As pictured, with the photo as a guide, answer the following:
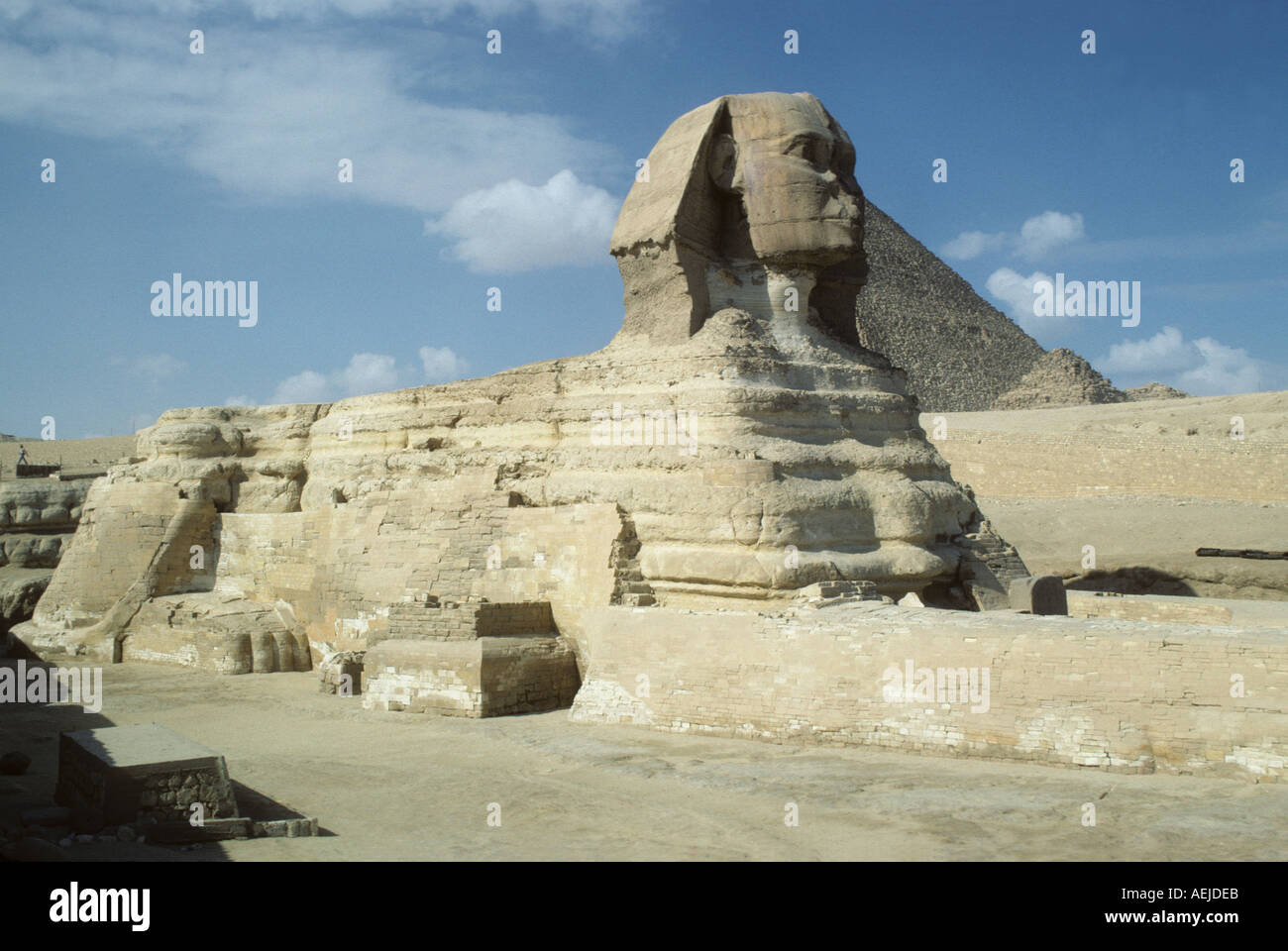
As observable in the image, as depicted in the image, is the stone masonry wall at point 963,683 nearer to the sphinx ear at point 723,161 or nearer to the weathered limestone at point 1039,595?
the weathered limestone at point 1039,595

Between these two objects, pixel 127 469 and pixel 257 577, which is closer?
pixel 257 577

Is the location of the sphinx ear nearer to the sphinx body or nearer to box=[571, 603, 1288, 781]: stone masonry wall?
the sphinx body

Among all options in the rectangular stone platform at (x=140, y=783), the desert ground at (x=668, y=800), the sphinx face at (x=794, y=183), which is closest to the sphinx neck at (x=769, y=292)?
the sphinx face at (x=794, y=183)

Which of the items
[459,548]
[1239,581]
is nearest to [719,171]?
[459,548]

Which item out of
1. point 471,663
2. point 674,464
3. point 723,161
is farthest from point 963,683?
point 723,161

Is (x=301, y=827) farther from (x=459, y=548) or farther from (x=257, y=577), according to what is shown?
(x=257, y=577)

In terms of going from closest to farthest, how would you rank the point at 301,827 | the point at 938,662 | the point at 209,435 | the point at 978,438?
1. the point at 301,827
2. the point at 938,662
3. the point at 209,435
4. the point at 978,438
